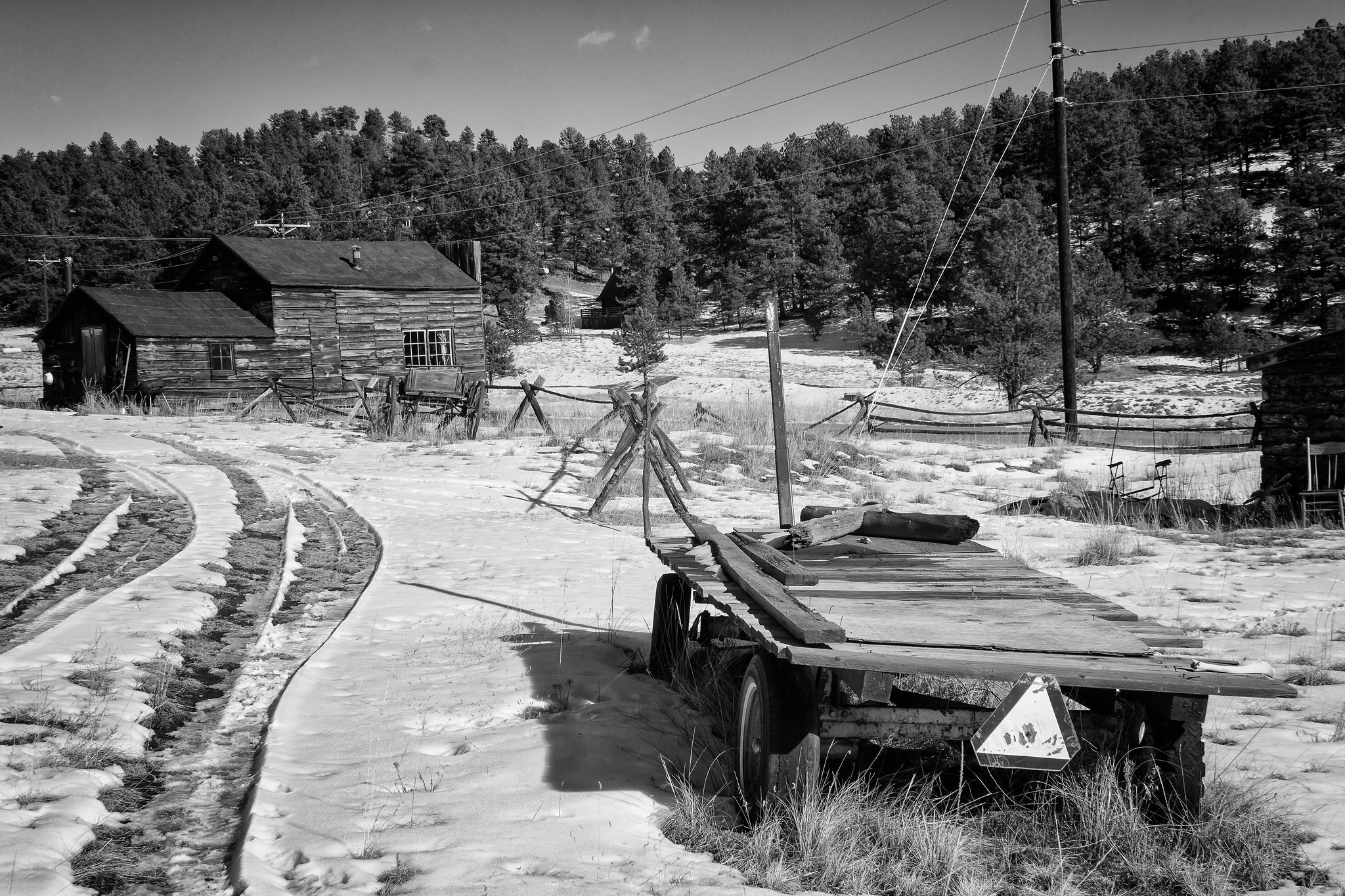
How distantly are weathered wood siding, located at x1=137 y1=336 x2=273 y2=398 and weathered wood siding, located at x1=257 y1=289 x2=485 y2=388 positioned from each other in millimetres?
459

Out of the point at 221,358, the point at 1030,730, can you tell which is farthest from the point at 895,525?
the point at 221,358

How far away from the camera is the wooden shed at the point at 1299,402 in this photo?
518 inches

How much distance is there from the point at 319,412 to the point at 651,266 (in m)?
46.4

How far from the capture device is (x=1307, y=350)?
13.3 meters

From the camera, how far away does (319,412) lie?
92.3 ft

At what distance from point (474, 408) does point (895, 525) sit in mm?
15916

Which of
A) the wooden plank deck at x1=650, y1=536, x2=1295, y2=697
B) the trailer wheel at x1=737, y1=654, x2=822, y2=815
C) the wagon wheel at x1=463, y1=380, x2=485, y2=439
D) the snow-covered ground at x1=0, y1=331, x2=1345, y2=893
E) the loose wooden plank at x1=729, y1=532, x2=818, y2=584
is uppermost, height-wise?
the wagon wheel at x1=463, y1=380, x2=485, y2=439

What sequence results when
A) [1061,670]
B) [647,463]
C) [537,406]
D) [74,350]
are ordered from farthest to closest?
[74,350], [537,406], [647,463], [1061,670]

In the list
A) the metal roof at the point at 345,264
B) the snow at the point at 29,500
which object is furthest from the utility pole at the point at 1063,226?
the metal roof at the point at 345,264

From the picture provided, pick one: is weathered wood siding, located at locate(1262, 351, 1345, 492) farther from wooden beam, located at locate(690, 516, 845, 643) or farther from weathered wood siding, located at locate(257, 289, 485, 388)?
weathered wood siding, located at locate(257, 289, 485, 388)

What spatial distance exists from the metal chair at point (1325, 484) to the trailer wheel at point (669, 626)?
32.1 feet

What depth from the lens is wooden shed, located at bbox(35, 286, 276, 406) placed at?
96.6 feet

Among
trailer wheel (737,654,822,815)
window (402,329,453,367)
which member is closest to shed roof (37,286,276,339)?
window (402,329,453,367)

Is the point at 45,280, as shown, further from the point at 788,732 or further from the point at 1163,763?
the point at 1163,763
